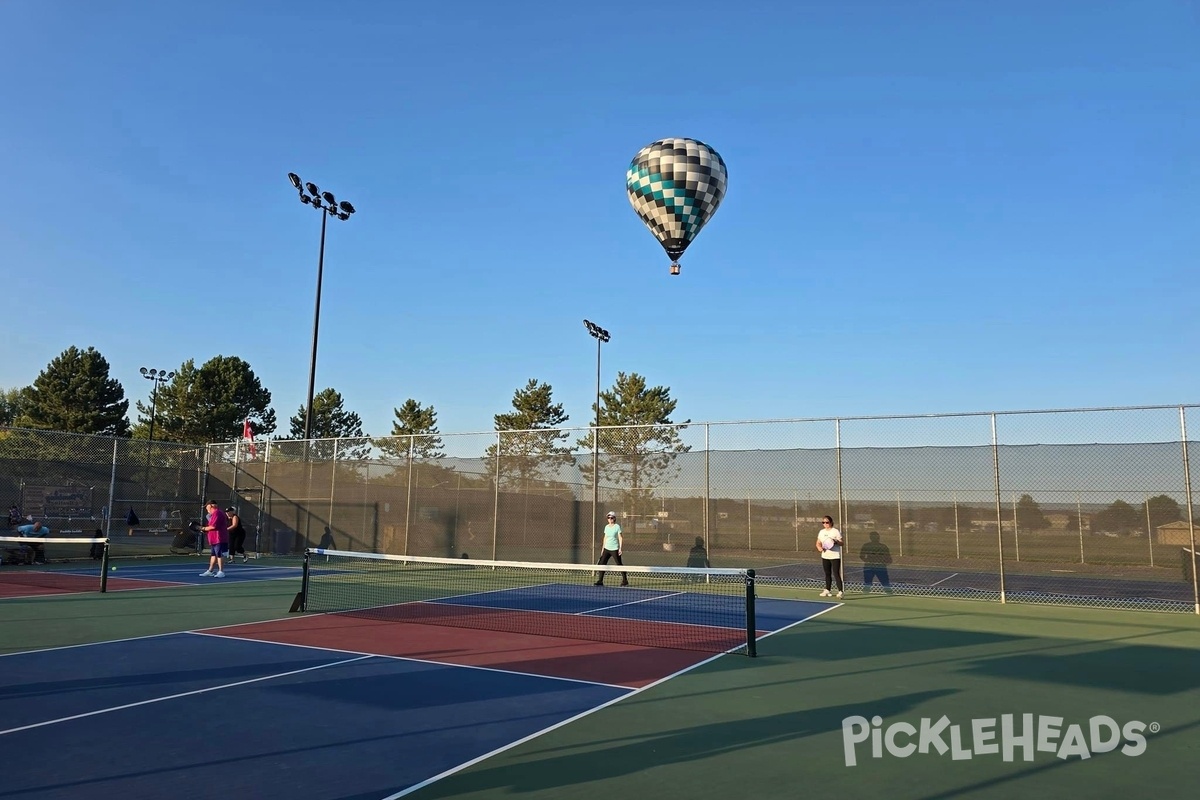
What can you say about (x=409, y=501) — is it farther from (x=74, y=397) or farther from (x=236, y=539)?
(x=74, y=397)

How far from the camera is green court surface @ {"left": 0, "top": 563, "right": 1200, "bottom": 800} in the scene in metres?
5.01

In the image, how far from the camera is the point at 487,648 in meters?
9.55

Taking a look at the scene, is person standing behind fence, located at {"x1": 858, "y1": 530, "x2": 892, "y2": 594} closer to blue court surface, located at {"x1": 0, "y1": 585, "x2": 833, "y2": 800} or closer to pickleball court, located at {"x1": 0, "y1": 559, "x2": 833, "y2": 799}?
pickleball court, located at {"x1": 0, "y1": 559, "x2": 833, "y2": 799}

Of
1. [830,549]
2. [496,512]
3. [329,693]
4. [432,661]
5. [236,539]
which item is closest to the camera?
[329,693]

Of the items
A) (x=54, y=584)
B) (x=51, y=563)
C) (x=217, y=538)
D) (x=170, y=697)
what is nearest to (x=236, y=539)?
(x=51, y=563)

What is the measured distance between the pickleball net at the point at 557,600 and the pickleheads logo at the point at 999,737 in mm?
2875

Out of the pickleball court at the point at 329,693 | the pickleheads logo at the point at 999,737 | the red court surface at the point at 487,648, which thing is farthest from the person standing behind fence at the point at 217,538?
the pickleheads logo at the point at 999,737

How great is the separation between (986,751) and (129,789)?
5.71 m

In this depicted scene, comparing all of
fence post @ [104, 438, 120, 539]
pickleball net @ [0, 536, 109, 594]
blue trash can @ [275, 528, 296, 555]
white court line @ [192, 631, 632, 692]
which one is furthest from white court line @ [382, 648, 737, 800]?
fence post @ [104, 438, 120, 539]

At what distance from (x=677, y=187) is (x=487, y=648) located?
1011cm

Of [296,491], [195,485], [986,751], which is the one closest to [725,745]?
[986,751]

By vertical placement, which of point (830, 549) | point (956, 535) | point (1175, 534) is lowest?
point (830, 549)

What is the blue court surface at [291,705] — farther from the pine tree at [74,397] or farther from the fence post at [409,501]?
the pine tree at [74,397]

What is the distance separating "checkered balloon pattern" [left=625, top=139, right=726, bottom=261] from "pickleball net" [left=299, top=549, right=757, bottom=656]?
7.00 metres
